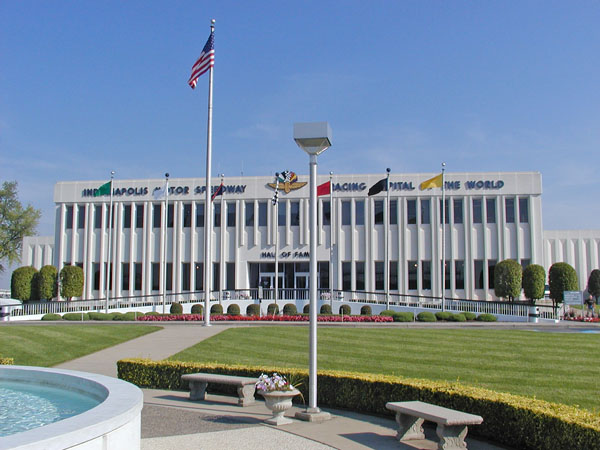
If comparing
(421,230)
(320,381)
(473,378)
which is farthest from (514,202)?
(320,381)

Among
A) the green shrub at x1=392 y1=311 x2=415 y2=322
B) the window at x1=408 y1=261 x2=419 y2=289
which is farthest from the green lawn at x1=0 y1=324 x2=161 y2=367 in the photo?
the window at x1=408 y1=261 x2=419 y2=289

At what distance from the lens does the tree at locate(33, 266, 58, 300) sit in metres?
45.1

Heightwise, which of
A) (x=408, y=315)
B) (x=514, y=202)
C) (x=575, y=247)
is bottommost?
(x=408, y=315)

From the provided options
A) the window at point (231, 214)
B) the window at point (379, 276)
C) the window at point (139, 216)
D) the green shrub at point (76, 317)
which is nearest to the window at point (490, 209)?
the window at point (379, 276)

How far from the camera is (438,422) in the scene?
8.22 m

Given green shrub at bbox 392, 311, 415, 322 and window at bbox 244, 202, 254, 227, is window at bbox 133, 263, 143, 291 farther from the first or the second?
green shrub at bbox 392, 311, 415, 322

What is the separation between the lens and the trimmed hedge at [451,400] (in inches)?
300

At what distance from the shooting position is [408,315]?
35.1 metres

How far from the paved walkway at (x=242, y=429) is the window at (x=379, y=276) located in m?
35.9

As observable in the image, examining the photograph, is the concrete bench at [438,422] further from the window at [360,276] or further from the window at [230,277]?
the window at [230,277]

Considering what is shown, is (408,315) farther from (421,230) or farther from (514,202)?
(514,202)

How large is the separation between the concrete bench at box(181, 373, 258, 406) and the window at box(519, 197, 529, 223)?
3949cm

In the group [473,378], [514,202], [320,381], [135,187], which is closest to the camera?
[320,381]

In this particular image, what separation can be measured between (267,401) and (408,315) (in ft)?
85.1
